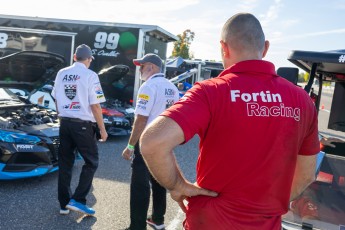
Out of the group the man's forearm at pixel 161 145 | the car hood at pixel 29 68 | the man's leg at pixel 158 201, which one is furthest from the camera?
the car hood at pixel 29 68

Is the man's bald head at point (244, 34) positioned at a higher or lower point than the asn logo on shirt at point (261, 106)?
higher

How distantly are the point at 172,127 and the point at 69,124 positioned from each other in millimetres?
2603

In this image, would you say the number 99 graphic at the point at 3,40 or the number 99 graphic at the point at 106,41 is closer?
the number 99 graphic at the point at 106,41

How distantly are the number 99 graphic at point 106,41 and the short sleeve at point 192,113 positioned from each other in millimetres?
8619

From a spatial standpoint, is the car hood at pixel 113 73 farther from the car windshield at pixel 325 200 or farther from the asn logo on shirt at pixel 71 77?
the car windshield at pixel 325 200

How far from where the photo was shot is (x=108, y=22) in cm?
980

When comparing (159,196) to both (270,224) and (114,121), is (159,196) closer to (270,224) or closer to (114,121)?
(270,224)

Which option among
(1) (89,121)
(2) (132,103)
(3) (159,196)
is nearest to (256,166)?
(3) (159,196)

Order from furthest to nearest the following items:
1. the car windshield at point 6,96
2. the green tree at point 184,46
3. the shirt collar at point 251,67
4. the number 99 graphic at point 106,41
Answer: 1. the green tree at point 184,46
2. the number 99 graphic at point 106,41
3. the car windshield at point 6,96
4. the shirt collar at point 251,67

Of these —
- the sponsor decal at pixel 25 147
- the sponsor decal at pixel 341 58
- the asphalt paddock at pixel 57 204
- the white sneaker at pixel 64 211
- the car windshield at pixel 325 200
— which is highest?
the sponsor decal at pixel 341 58

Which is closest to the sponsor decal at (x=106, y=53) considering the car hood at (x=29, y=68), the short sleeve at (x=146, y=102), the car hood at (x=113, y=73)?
the car hood at (x=113, y=73)

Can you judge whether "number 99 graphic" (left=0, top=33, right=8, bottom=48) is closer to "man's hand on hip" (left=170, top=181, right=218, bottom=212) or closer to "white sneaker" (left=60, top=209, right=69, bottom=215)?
"white sneaker" (left=60, top=209, right=69, bottom=215)

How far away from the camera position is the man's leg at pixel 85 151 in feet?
12.4

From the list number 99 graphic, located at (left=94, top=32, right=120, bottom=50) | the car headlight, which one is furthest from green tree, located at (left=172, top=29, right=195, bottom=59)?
the car headlight
